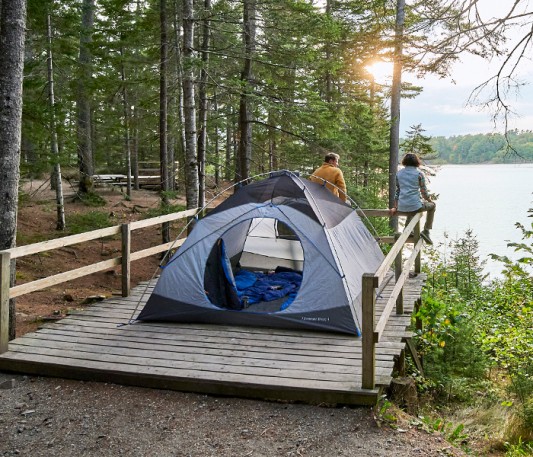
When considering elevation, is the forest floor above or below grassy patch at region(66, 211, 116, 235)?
below

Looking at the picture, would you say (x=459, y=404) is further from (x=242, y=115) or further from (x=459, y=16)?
(x=242, y=115)

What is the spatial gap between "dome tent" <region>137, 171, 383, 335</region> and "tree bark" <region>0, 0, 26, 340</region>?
1.86 meters

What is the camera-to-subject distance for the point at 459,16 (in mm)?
6930

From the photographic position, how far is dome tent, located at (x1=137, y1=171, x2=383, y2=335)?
5.90m

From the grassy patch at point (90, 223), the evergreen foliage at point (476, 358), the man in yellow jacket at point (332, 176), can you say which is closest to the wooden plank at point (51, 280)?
the man in yellow jacket at point (332, 176)

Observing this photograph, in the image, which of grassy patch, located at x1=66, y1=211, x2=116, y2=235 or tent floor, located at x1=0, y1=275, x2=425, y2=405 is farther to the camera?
grassy patch, located at x1=66, y1=211, x2=116, y2=235

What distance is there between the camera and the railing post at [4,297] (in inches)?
206

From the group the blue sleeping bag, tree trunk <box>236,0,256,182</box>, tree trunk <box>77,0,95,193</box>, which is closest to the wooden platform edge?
the blue sleeping bag

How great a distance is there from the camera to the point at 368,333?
173 inches

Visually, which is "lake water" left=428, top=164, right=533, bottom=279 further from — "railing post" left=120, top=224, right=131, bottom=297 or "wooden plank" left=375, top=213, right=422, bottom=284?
"railing post" left=120, top=224, right=131, bottom=297

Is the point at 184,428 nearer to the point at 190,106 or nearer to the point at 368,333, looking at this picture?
the point at 368,333

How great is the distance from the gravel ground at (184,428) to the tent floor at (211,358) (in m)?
0.13

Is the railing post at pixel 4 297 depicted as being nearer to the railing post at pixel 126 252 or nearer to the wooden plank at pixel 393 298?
the railing post at pixel 126 252

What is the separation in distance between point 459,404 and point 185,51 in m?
7.60
